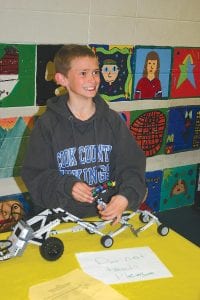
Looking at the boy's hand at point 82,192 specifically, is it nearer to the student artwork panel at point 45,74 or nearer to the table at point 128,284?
the table at point 128,284

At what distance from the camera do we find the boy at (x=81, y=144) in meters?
1.47

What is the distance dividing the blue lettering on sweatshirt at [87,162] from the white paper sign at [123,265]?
430 mm

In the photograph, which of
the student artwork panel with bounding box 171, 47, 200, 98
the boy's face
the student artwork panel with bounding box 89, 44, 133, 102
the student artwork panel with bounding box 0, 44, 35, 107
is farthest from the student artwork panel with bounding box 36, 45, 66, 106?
the student artwork panel with bounding box 171, 47, 200, 98

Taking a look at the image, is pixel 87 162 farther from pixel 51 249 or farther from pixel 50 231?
pixel 51 249

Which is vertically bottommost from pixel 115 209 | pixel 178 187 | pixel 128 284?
pixel 178 187

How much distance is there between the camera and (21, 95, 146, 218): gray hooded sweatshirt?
4.82 feet

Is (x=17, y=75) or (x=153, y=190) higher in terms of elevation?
(x=17, y=75)

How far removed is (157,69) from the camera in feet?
8.80

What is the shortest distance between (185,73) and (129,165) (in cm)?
147

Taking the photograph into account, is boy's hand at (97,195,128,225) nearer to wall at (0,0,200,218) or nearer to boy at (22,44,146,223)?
boy at (22,44,146,223)

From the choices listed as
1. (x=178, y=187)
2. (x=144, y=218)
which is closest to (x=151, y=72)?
(x=178, y=187)

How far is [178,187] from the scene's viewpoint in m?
3.06

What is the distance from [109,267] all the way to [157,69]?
5.87 ft

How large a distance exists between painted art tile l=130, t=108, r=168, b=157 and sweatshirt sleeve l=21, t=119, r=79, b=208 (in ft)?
4.03
